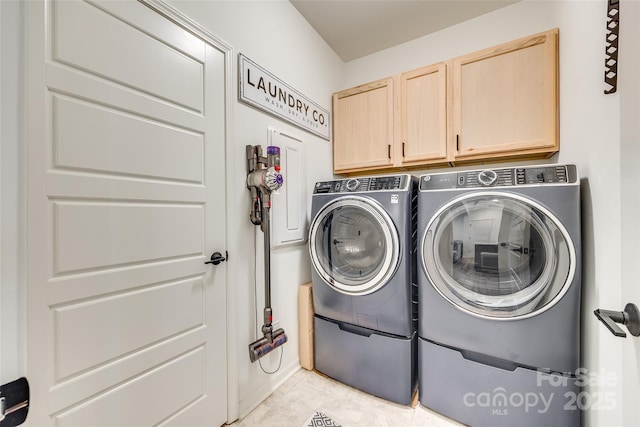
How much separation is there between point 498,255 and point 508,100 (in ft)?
3.50

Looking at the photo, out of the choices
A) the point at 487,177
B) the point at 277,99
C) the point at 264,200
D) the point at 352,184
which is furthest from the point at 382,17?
the point at 264,200

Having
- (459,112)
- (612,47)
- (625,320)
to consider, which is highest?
(459,112)

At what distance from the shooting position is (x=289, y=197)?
182 cm

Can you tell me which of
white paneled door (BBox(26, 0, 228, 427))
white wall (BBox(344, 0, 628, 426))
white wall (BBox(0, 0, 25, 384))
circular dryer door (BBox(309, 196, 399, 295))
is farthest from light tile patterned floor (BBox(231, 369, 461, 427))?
white wall (BBox(0, 0, 25, 384))

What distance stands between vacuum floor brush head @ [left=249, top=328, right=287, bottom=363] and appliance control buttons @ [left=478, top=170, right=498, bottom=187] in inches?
59.6

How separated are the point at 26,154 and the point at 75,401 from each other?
84cm

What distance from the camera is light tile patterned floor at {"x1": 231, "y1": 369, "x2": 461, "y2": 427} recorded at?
1.43 metres

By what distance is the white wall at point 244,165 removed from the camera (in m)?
1.41

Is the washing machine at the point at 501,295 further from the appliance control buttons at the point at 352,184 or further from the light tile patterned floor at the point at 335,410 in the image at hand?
the appliance control buttons at the point at 352,184

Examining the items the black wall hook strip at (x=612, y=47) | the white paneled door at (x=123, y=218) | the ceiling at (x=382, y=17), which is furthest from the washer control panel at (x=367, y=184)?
the ceiling at (x=382, y=17)

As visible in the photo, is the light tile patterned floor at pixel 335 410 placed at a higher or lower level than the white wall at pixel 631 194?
lower

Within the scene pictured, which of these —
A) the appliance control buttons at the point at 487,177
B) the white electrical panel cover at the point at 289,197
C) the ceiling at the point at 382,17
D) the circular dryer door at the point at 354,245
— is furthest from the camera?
the ceiling at the point at 382,17

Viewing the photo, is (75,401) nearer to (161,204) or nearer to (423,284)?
(161,204)

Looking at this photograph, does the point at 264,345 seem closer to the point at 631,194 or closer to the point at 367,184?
the point at 367,184
